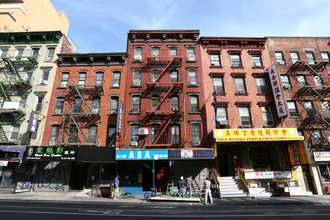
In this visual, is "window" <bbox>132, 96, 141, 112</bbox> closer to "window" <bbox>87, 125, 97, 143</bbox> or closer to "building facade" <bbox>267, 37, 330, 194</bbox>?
"window" <bbox>87, 125, 97, 143</bbox>

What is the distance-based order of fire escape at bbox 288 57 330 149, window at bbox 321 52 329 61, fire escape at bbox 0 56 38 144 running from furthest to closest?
window at bbox 321 52 329 61 → fire escape at bbox 0 56 38 144 → fire escape at bbox 288 57 330 149

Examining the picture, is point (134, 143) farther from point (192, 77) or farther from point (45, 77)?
point (45, 77)

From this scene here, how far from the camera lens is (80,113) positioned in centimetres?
1881

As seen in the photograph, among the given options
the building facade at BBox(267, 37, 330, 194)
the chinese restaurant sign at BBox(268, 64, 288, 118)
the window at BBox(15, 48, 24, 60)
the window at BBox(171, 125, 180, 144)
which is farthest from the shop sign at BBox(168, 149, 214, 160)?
the window at BBox(15, 48, 24, 60)

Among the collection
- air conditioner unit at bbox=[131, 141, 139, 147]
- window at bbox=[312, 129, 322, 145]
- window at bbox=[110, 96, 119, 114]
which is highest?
window at bbox=[110, 96, 119, 114]

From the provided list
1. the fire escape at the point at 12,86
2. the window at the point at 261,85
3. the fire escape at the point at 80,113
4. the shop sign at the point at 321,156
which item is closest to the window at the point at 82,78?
the fire escape at the point at 80,113

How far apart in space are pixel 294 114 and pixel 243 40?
10763mm

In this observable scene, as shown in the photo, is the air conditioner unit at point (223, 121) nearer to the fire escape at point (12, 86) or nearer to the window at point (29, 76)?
the fire escape at point (12, 86)

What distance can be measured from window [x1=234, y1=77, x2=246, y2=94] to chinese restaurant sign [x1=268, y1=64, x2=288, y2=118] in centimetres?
293

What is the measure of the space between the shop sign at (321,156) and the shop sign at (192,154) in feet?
36.8

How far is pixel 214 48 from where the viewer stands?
75.2 ft

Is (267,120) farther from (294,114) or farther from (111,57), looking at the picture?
(111,57)

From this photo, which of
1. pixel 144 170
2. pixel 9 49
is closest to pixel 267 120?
pixel 144 170

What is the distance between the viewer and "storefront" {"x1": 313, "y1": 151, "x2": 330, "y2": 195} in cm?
1816
